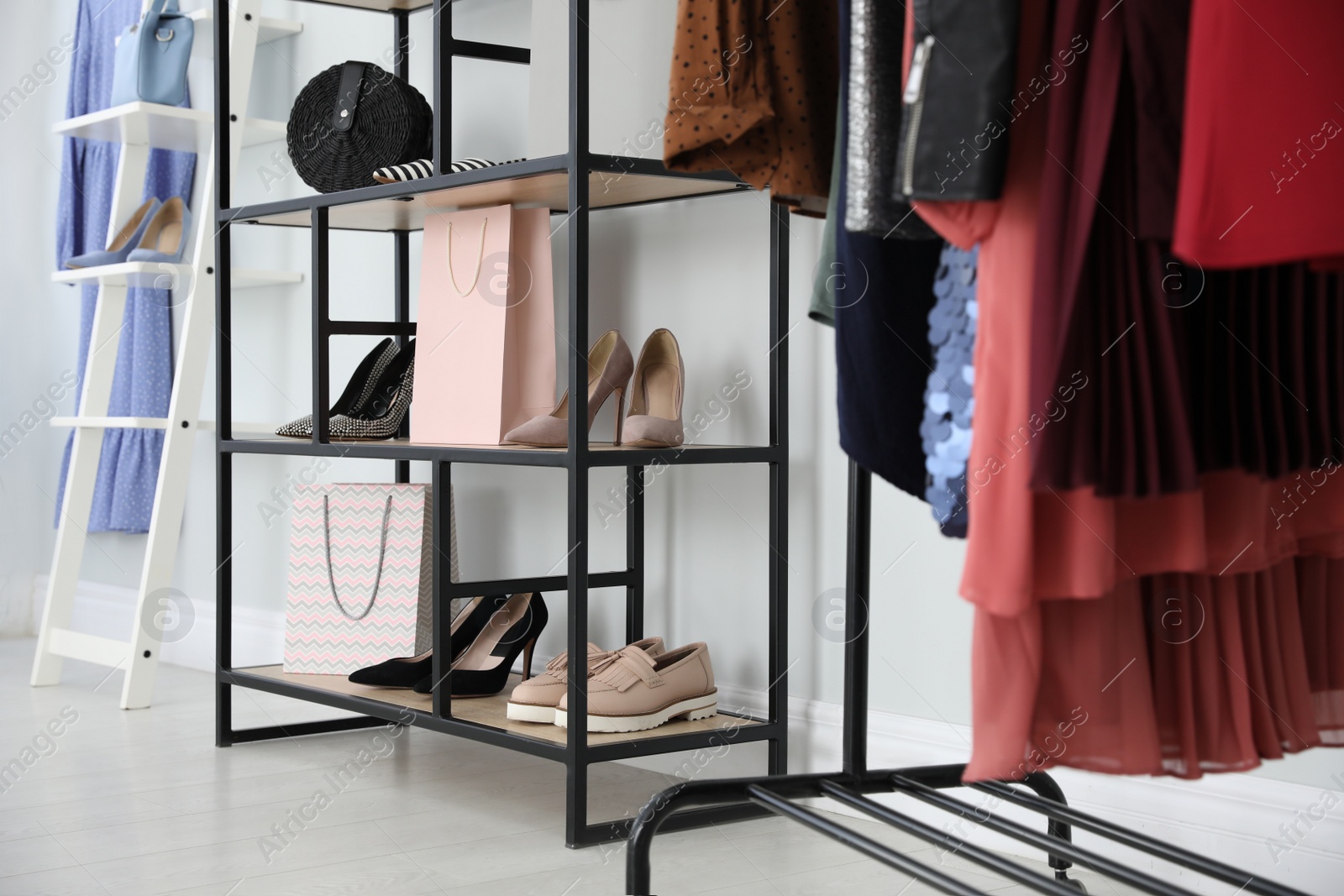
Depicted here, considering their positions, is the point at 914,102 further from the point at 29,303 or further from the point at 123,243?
the point at 29,303

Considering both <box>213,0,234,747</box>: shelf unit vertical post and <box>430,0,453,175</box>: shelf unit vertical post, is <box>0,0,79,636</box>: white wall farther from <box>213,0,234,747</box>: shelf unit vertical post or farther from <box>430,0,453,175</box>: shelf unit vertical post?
<box>430,0,453,175</box>: shelf unit vertical post

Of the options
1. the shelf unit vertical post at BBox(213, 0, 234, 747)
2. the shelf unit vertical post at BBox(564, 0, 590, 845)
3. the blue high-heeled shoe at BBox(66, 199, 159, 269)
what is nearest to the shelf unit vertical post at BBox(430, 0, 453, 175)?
the shelf unit vertical post at BBox(564, 0, 590, 845)

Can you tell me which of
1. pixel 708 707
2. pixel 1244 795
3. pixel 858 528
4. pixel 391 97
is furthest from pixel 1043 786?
pixel 391 97

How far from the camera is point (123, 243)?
2.86 m

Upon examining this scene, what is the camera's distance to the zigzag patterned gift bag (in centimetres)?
214

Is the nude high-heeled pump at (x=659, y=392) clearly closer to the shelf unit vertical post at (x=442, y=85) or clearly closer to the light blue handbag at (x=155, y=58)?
the shelf unit vertical post at (x=442, y=85)

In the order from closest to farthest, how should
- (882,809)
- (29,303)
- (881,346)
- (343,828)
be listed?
(881,346)
(882,809)
(343,828)
(29,303)

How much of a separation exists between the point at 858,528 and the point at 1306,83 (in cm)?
61

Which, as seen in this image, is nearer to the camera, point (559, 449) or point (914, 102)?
point (914, 102)

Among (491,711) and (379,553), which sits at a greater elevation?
(379,553)

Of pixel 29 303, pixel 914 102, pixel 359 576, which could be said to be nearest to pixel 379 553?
pixel 359 576

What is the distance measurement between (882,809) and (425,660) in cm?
115

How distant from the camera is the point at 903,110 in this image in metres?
0.86

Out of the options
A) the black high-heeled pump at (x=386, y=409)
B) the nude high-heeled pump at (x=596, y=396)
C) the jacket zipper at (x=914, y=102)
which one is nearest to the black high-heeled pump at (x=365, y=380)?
the black high-heeled pump at (x=386, y=409)
